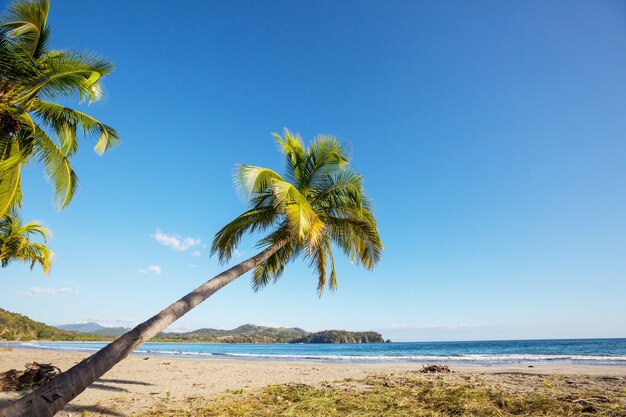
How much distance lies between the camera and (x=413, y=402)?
6.60 m

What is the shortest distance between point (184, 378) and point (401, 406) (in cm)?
818

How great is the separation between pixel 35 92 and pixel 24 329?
7578 centimetres

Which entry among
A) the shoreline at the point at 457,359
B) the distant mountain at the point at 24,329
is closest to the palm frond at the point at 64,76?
the shoreline at the point at 457,359

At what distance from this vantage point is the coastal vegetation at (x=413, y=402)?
580 centimetres

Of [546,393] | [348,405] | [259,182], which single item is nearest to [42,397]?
[348,405]

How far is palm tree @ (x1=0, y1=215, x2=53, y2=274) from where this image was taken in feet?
61.1

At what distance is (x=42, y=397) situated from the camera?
A: 3.70 meters

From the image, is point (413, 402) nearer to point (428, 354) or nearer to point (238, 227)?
point (238, 227)

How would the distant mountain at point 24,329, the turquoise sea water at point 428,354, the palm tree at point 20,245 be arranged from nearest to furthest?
the palm tree at point 20,245, the turquoise sea water at point 428,354, the distant mountain at point 24,329

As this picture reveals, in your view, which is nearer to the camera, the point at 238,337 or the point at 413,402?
the point at 413,402

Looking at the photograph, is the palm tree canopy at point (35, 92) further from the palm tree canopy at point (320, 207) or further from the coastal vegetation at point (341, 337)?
the coastal vegetation at point (341, 337)

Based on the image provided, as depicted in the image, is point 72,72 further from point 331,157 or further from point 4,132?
point 331,157

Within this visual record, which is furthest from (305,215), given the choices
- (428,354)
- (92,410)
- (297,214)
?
(428,354)

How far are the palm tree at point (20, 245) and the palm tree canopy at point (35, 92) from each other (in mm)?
12314
